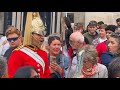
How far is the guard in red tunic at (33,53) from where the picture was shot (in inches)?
192

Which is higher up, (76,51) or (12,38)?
(12,38)

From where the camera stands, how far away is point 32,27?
4.91 metres

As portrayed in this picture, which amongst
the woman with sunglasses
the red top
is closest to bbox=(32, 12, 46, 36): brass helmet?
the woman with sunglasses

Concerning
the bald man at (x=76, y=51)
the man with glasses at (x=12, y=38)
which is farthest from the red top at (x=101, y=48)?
the man with glasses at (x=12, y=38)

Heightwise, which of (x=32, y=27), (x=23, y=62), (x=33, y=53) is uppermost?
(x=32, y=27)

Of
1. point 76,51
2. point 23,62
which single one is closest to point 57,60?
point 76,51

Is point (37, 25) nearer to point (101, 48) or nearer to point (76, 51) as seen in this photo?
point (76, 51)

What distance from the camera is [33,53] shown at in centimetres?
493

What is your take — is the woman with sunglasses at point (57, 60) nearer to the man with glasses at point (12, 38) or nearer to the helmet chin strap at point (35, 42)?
the helmet chin strap at point (35, 42)

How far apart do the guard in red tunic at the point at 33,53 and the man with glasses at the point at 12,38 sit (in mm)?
51

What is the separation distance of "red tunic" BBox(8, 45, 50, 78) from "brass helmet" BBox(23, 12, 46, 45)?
0.17 metres

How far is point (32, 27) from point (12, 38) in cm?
31
